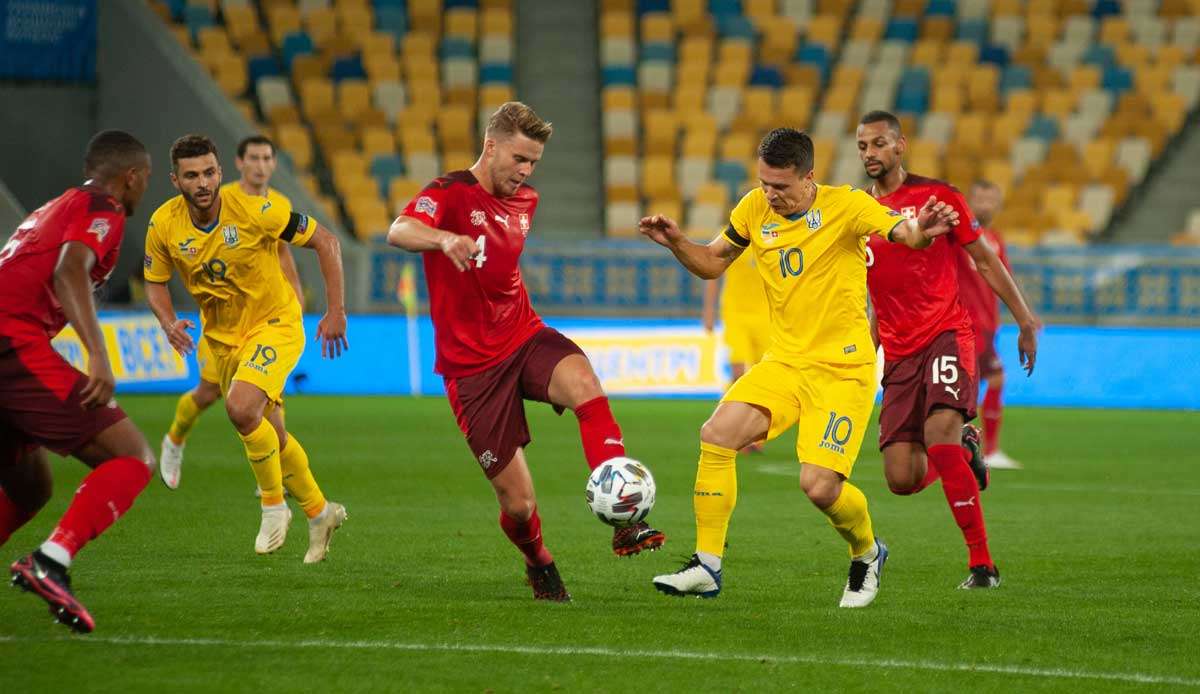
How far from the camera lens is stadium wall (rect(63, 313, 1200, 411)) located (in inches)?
830

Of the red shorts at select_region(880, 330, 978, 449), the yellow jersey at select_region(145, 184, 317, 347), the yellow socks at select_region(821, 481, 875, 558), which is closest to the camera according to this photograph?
the yellow socks at select_region(821, 481, 875, 558)

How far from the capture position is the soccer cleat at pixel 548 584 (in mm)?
7402

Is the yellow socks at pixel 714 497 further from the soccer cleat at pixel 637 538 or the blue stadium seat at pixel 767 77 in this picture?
the blue stadium seat at pixel 767 77

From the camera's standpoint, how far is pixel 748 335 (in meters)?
15.9

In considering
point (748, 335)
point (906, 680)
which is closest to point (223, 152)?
point (748, 335)

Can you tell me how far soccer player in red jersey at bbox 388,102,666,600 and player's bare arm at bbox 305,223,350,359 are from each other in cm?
117

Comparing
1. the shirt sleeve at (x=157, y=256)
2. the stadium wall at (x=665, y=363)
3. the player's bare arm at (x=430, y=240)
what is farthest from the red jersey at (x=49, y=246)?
the stadium wall at (x=665, y=363)

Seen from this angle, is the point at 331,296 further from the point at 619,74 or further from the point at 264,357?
the point at 619,74

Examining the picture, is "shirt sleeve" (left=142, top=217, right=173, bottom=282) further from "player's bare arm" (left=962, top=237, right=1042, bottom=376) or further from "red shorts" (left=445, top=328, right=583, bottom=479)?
"player's bare arm" (left=962, top=237, right=1042, bottom=376)

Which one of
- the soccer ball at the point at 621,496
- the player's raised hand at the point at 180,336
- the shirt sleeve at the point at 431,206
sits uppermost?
the shirt sleeve at the point at 431,206

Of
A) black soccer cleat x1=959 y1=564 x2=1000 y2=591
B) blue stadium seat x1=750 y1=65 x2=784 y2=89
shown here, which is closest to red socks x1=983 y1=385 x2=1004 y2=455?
black soccer cleat x1=959 y1=564 x2=1000 y2=591

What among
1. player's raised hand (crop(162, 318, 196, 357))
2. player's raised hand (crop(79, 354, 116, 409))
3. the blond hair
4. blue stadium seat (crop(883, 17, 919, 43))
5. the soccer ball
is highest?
blue stadium seat (crop(883, 17, 919, 43))

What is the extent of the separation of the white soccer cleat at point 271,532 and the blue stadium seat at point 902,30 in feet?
76.1

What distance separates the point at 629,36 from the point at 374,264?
8.64 metres
